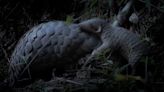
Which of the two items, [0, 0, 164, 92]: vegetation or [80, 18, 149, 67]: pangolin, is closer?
[0, 0, 164, 92]: vegetation

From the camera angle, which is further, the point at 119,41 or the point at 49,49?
the point at 49,49

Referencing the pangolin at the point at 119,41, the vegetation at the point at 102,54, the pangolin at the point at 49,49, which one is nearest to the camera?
the vegetation at the point at 102,54

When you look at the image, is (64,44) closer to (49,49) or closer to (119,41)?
(49,49)

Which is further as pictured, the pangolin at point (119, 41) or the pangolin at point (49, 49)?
the pangolin at point (49, 49)

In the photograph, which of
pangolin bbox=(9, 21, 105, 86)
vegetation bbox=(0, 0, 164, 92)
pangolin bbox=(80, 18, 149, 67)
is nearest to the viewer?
vegetation bbox=(0, 0, 164, 92)

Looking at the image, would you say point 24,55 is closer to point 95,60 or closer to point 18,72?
point 18,72

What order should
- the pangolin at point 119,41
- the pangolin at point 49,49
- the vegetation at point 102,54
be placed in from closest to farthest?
the vegetation at point 102,54 < the pangolin at point 119,41 < the pangolin at point 49,49

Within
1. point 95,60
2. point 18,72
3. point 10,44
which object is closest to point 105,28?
point 95,60

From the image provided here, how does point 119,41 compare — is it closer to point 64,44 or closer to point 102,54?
point 102,54

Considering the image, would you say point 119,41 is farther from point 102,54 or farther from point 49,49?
point 49,49

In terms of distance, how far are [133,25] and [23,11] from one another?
845 mm

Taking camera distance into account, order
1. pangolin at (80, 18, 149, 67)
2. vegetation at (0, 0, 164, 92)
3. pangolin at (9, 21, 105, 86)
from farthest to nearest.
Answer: pangolin at (9, 21, 105, 86) → pangolin at (80, 18, 149, 67) → vegetation at (0, 0, 164, 92)

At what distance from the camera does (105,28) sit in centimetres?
165

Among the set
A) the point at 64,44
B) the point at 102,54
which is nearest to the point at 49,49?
the point at 64,44
